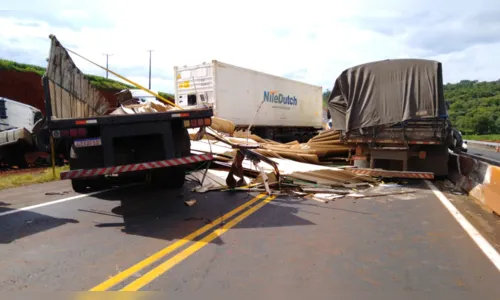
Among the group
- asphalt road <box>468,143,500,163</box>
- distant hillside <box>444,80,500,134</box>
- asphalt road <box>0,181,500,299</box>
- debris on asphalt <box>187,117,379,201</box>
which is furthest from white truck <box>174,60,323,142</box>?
distant hillside <box>444,80,500,134</box>

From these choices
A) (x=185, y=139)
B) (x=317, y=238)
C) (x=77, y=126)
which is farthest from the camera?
(x=185, y=139)

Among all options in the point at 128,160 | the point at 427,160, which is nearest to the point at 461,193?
the point at 427,160

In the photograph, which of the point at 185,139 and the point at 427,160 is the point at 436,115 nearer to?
the point at 427,160

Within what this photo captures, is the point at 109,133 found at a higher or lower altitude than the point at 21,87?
lower

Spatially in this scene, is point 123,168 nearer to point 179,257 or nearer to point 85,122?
point 85,122

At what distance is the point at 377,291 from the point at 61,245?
3.72m

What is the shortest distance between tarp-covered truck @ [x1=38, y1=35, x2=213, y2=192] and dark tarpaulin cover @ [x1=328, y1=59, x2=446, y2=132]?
499 centimetres

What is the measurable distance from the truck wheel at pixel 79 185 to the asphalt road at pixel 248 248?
0.55 m

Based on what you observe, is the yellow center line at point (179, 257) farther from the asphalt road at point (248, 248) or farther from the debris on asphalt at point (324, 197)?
the debris on asphalt at point (324, 197)

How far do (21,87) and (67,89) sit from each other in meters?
24.3

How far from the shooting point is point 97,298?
11.0 feet

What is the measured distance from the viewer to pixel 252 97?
19609 mm

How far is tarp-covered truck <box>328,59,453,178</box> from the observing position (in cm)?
916

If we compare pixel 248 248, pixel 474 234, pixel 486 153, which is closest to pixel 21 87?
pixel 248 248
